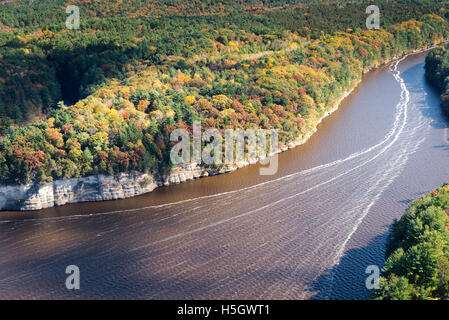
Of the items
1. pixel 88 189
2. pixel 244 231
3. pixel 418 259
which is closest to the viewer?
pixel 418 259

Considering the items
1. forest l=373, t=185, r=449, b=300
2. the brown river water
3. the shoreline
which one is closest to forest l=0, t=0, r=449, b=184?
the shoreline

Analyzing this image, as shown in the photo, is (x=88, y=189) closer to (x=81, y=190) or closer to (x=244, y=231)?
(x=81, y=190)

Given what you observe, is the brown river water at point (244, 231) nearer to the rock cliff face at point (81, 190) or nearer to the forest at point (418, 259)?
the rock cliff face at point (81, 190)

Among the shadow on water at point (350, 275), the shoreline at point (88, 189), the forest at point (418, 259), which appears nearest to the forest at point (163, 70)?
the shoreline at point (88, 189)

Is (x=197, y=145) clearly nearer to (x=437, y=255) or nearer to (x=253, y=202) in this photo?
(x=253, y=202)

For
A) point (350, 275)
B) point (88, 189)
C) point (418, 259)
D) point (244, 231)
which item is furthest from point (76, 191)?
point (418, 259)

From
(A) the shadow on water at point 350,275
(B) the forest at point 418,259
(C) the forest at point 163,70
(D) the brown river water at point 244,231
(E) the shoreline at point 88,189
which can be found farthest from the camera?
(C) the forest at point 163,70
